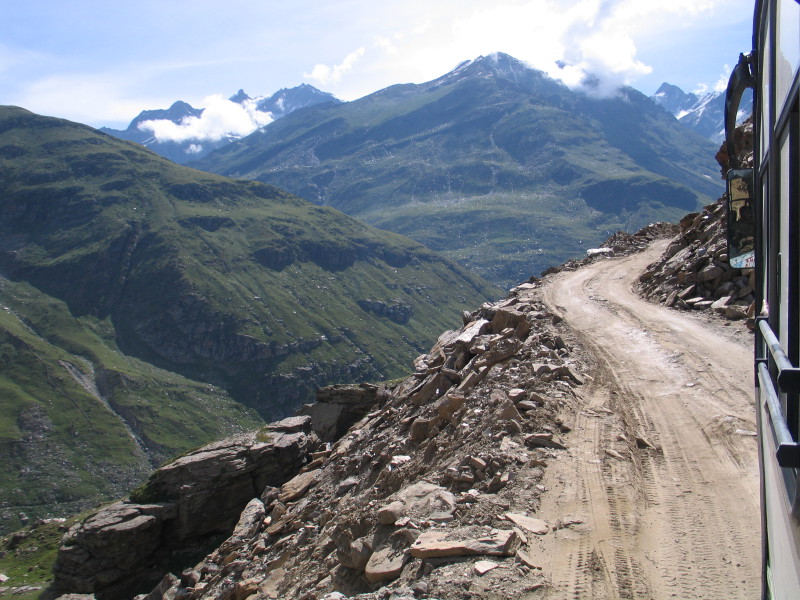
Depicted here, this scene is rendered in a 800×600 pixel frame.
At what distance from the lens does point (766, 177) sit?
5410 mm

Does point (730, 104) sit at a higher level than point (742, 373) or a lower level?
higher

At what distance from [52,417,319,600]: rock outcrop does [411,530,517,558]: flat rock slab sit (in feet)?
88.1

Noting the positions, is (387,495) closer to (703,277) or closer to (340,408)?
(340,408)

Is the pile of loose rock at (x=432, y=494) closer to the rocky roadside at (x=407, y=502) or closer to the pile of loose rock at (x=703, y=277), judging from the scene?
the rocky roadside at (x=407, y=502)

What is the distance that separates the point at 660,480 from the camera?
12297 mm

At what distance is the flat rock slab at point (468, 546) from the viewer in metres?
9.61

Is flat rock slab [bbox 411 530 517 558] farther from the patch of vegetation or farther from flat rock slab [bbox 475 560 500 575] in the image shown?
the patch of vegetation

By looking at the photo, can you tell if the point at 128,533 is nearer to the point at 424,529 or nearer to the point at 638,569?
the point at 424,529

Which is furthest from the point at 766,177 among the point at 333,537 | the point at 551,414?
the point at 333,537

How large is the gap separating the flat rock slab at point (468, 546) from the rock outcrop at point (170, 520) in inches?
1057

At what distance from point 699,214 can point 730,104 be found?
37876 mm

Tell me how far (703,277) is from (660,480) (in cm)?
2079

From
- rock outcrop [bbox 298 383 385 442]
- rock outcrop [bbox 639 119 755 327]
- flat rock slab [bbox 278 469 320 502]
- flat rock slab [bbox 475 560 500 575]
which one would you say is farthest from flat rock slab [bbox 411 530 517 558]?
rock outcrop [bbox 298 383 385 442]

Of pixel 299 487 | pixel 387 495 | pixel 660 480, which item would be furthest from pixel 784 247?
pixel 299 487
